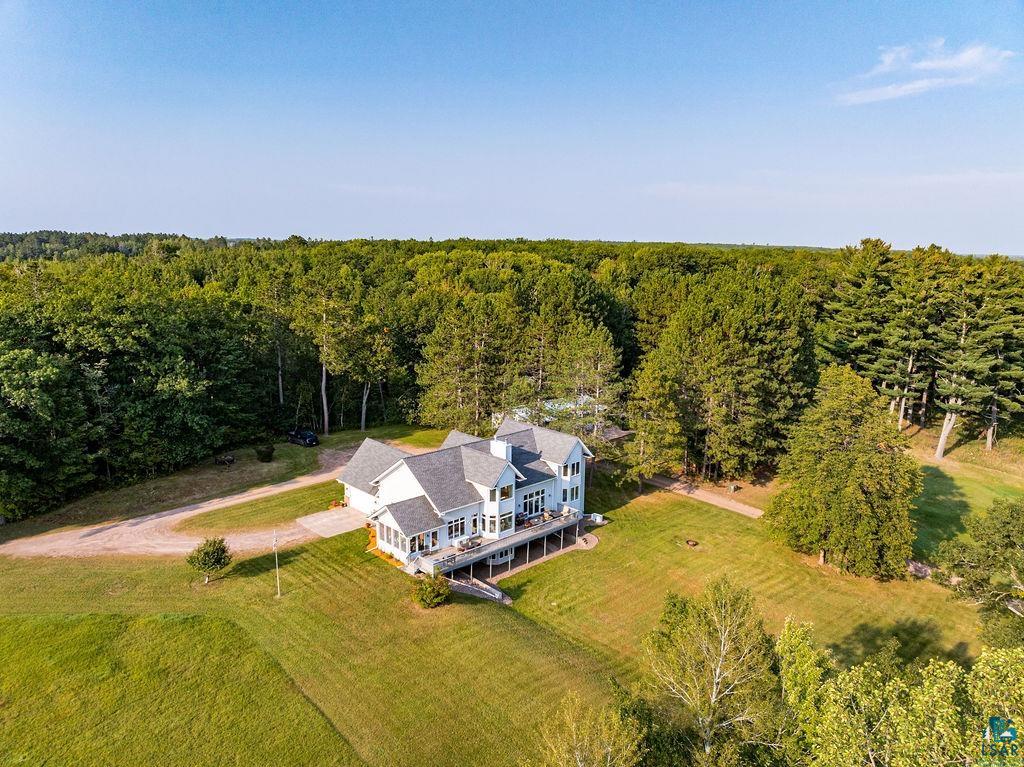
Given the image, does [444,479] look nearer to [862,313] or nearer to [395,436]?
[395,436]

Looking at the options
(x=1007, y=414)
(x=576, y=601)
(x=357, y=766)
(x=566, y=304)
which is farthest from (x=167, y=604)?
(x=1007, y=414)

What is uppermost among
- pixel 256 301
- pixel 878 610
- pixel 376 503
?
pixel 256 301

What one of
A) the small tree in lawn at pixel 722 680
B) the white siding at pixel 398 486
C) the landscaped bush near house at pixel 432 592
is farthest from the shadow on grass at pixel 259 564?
the small tree in lawn at pixel 722 680

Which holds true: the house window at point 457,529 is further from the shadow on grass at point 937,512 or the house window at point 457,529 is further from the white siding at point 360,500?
the shadow on grass at point 937,512

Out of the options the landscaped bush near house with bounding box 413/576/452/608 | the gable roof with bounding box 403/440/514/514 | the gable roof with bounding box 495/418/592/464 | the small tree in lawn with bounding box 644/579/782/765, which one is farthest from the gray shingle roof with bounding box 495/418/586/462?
the small tree in lawn with bounding box 644/579/782/765

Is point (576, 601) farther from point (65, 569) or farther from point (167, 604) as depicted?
point (65, 569)

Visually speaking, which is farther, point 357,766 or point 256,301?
point 256,301

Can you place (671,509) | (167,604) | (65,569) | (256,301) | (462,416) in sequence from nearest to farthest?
(167,604), (65,569), (671,509), (462,416), (256,301)
